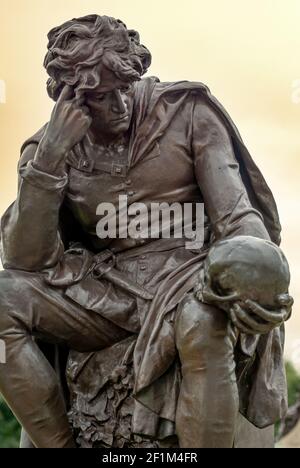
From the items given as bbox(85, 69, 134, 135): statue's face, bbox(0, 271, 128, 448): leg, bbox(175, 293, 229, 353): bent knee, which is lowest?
bbox(0, 271, 128, 448): leg

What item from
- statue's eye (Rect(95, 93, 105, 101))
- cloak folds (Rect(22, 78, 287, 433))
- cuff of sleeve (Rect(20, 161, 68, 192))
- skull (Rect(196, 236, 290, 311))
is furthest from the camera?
statue's eye (Rect(95, 93, 105, 101))

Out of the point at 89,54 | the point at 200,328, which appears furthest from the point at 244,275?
the point at 89,54

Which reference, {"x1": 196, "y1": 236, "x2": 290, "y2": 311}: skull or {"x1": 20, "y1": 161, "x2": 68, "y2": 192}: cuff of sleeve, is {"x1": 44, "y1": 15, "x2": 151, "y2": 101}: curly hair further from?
{"x1": 196, "y1": 236, "x2": 290, "y2": 311}: skull

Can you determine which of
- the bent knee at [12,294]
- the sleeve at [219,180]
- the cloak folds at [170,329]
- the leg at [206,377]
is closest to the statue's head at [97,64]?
the cloak folds at [170,329]

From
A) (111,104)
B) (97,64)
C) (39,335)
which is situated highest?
(97,64)

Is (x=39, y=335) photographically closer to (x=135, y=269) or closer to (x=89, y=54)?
(x=135, y=269)

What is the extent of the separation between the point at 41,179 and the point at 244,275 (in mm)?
1065

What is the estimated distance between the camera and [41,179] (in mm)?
4852

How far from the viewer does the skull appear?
440 cm

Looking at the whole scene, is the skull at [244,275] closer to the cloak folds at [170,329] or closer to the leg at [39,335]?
the cloak folds at [170,329]

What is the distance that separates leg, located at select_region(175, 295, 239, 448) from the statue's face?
1032 mm

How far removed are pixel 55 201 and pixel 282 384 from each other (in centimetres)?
134

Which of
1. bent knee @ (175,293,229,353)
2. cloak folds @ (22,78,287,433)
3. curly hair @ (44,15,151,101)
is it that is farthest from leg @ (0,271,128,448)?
curly hair @ (44,15,151,101)
